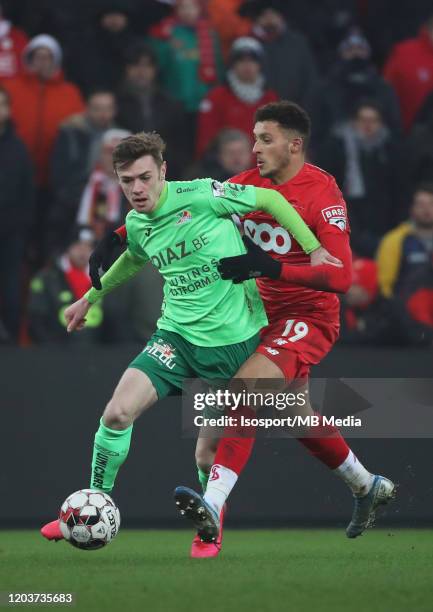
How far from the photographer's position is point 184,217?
24.7 feet

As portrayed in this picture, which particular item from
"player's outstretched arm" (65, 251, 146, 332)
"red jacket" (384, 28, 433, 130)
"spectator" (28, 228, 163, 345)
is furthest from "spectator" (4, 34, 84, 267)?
"player's outstretched arm" (65, 251, 146, 332)

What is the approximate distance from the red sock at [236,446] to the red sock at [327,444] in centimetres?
40

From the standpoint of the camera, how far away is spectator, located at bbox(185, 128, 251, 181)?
1157 cm

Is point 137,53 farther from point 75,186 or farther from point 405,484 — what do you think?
point 405,484

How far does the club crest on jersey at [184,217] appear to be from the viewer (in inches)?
296

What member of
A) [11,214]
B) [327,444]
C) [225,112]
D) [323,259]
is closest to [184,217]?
[323,259]

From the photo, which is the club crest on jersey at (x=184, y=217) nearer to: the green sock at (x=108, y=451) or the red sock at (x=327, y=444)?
the green sock at (x=108, y=451)

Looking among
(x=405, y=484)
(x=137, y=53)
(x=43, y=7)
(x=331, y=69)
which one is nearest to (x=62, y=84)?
(x=137, y=53)

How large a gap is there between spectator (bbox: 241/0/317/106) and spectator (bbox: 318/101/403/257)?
778 millimetres

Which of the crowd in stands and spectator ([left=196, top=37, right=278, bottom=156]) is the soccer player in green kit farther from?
spectator ([left=196, top=37, right=278, bottom=156])

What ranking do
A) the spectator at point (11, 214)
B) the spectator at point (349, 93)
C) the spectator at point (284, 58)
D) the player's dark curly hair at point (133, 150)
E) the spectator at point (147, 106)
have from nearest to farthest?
the player's dark curly hair at point (133, 150), the spectator at point (11, 214), the spectator at point (147, 106), the spectator at point (349, 93), the spectator at point (284, 58)

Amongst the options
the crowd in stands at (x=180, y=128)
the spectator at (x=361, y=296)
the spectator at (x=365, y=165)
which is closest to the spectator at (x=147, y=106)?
the crowd in stands at (x=180, y=128)

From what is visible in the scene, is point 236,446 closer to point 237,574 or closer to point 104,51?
point 237,574

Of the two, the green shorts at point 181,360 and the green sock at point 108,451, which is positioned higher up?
the green shorts at point 181,360
